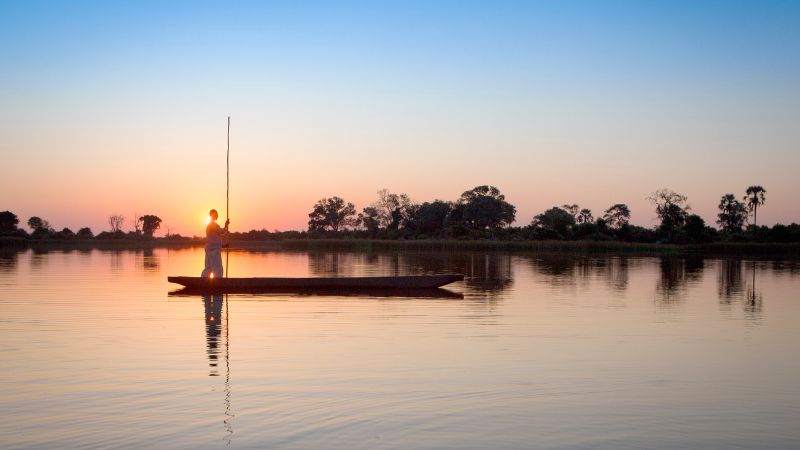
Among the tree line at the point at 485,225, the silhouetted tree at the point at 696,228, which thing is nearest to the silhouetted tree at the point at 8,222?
the tree line at the point at 485,225

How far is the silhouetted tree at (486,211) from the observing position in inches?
3875

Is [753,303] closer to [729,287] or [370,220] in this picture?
[729,287]

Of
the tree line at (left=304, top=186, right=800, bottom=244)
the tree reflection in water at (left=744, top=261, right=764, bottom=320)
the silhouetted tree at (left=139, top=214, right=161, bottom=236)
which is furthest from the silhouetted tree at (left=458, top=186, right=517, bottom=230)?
the tree reflection in water at (left=744, top=261, right=764, bottom=320)

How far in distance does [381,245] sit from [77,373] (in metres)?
64.0

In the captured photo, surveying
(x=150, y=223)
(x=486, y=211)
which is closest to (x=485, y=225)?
(x=486, y=211)

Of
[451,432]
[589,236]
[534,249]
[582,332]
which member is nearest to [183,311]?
[582,332]

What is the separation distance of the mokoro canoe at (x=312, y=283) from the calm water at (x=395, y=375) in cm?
250

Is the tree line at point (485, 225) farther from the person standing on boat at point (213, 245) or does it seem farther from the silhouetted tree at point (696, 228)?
the person standing on boat at point (213, 245)

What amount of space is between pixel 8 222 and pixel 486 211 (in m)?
64.9

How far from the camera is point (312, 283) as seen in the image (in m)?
19.4

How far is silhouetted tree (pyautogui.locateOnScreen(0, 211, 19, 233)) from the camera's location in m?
99.2

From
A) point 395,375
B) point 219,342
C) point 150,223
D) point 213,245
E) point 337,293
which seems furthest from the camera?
point 150,223

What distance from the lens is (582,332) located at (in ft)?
40.1

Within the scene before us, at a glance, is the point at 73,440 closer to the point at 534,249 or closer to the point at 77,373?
the point at 77,373
